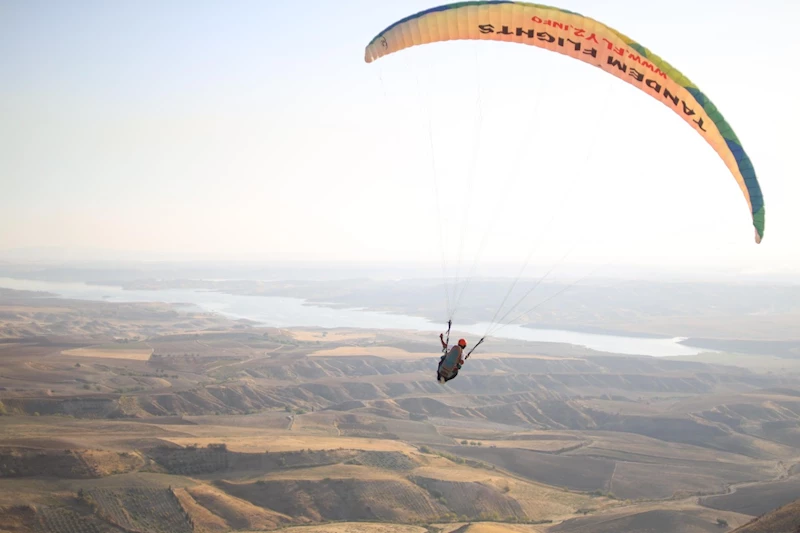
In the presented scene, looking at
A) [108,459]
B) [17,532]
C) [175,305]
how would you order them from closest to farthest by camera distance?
[17,532]
[108,459]
[175,305]

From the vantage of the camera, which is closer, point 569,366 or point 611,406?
point 611,406

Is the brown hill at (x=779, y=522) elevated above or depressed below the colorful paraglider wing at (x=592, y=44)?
below

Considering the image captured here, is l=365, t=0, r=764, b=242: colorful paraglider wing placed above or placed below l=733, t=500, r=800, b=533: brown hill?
above

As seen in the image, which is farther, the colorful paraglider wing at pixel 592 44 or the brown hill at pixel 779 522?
the brown hill at pixel 779 522

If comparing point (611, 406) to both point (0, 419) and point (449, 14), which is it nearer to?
point (0, 419)

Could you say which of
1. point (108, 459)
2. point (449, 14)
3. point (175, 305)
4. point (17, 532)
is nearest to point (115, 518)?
point (17, 532)

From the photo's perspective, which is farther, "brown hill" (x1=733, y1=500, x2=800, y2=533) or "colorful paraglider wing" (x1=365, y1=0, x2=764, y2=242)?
"brown hill" (x1=733, y1=500, x2=800, y2=533)

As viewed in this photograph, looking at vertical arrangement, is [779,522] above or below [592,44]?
below

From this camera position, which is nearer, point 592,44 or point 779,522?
point 592,44
